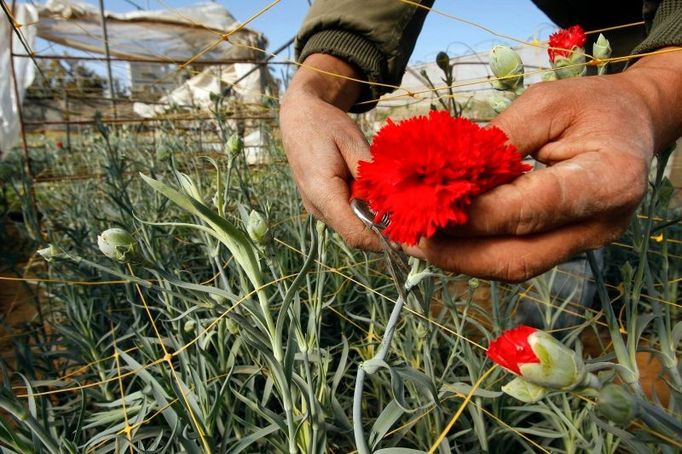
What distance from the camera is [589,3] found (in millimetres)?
1029

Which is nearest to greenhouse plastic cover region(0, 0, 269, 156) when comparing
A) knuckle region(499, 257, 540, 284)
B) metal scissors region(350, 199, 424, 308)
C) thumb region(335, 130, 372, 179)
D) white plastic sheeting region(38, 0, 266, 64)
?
white plastic sheeting region(38, 0, 266, 64)

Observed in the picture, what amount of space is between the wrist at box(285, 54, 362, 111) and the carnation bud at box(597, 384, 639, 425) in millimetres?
469

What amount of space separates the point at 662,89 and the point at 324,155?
1.07 feet

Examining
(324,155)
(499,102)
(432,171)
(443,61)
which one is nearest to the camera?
(432,171)

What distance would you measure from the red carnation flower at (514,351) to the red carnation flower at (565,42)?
0.38 m

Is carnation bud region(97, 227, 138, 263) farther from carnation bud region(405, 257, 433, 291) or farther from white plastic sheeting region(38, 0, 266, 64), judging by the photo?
white plastic sheeting region(38, 0, 266, 64)

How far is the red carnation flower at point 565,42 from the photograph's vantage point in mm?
557

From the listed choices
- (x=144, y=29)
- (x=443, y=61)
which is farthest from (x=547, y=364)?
(x=144, y=29)

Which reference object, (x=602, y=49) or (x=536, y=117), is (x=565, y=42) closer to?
(x=602, y=49)

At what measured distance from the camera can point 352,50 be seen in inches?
27.9

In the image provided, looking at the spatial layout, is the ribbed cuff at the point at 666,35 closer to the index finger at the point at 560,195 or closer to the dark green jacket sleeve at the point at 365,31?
the index finger at the point at 560,195

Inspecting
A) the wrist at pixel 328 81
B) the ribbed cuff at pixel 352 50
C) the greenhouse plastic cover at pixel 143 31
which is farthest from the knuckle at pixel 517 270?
the greenhouse plastic cover at pixel 143 31

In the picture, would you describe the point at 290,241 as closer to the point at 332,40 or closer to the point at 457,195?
the point at 332,40

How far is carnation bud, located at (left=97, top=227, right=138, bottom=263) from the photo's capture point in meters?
0.53
